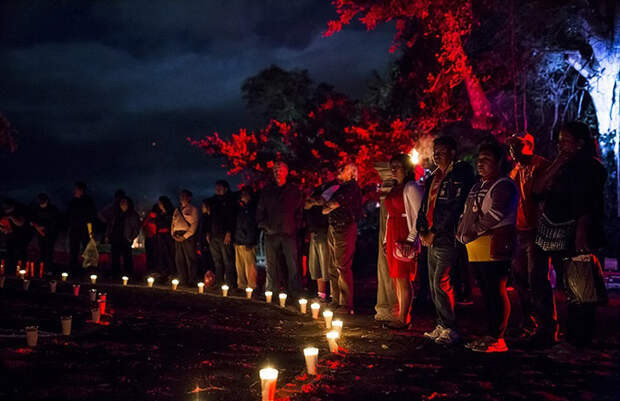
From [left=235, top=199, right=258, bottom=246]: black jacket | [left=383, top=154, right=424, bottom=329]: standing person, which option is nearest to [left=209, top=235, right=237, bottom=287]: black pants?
[left=235, top=199, right=258, bottom=246]: black jacket

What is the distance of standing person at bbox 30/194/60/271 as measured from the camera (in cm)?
1337

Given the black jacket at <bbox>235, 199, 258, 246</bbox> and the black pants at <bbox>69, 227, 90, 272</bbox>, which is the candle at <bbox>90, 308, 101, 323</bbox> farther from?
the black pants at <bbox>69, 227, 90, 272</bbox>

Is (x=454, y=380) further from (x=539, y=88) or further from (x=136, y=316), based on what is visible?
(x=539, y=88)

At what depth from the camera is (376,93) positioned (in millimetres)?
21953

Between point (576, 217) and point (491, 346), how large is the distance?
1436 millimetres

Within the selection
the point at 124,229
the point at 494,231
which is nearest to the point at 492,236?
the point at 494,231

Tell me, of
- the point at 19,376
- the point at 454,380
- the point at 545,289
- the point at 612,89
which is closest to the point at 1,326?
the point at 19,376

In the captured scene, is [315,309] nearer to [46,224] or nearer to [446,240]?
[446,240]

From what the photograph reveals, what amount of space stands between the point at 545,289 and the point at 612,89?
11.2m

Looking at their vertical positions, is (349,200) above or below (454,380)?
above

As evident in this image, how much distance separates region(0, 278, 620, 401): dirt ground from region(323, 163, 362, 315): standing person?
0.61 m

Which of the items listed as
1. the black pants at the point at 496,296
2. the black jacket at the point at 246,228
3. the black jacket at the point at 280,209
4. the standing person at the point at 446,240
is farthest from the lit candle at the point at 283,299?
the black pants at the point at 496,296

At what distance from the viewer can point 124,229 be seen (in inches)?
498

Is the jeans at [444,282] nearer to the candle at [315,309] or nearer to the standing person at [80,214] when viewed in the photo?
the candle at [315,309]
